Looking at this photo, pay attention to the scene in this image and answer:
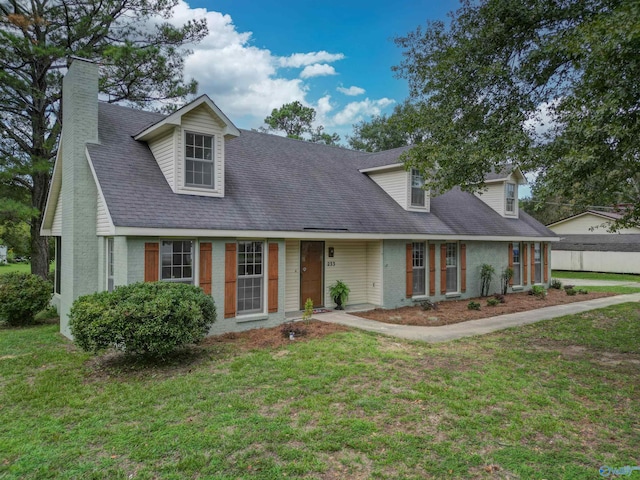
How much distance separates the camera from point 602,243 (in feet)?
88.9

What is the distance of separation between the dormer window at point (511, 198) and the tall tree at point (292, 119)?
59.8 ft

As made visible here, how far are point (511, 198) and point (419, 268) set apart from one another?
25.0 feet

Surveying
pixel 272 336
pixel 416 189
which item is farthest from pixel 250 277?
pixel 416 189

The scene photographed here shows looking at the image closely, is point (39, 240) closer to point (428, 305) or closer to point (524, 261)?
point (428, 305)

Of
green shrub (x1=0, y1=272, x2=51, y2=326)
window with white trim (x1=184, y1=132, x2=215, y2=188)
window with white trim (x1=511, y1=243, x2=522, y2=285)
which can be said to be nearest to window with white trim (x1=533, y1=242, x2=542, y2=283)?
window with white trim (x1=511, y1=243, x2=522, y2=285)

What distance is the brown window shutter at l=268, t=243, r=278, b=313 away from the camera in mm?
9719

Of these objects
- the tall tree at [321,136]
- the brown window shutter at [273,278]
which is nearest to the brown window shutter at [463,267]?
the brown window shutter at [273,278]

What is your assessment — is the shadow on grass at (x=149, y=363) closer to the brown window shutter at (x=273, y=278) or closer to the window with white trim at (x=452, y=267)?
the brown window shutter at (x=273, y=278)

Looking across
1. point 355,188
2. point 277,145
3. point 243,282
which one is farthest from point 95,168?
point 355,188

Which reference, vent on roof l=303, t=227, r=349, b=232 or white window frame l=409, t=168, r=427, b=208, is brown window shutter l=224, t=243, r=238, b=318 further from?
white window frame l=409, t=168, r=427, b=208

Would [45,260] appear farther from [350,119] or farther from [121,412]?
[350,119]

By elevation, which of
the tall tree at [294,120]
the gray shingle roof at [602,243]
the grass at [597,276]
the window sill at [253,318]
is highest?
the tall tree at [294,120]

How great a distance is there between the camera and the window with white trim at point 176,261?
8.41 m

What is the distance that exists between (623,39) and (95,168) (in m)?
9.58
